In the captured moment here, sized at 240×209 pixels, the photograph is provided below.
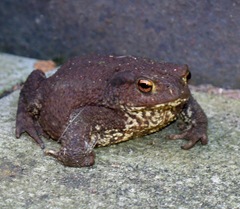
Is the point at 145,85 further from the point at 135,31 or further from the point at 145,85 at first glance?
the point at 135,31

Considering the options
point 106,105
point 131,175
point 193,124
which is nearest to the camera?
point 131,175

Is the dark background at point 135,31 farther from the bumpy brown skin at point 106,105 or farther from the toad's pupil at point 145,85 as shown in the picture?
the toad's pupil at point 145,85

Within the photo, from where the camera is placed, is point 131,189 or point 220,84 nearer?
point 131,189

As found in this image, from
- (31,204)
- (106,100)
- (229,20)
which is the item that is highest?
(229,20)

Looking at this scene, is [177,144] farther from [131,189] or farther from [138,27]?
[138,27]

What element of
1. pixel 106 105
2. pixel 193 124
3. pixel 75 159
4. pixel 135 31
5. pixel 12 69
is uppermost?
pixel 135 31

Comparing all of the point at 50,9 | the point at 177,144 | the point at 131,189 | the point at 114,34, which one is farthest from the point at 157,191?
the point at 50,9

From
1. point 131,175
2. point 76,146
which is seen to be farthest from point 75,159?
point 131,175
